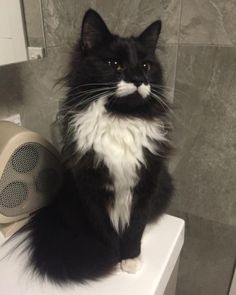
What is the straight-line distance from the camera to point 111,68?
676mm

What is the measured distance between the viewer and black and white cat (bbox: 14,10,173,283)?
688 mm

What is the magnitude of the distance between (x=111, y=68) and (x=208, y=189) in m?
0.70

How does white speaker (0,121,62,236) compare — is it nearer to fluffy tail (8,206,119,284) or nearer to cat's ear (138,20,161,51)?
fluffy tail (8,206,119,284)

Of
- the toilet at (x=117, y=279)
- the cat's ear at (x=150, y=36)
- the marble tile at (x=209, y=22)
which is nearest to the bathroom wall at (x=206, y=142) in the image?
the marble tile at (x=209, y=22)

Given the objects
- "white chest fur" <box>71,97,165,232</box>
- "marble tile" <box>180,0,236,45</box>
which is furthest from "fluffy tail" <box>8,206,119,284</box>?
"marble tile" <box>180,0,236,45</box>

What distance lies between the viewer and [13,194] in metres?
0.80

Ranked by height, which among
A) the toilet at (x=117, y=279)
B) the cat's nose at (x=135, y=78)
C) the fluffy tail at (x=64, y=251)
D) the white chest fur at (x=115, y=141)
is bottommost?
the toilet at (x=117, y=279)

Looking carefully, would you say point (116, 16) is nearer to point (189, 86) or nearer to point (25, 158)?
point (189, 86)

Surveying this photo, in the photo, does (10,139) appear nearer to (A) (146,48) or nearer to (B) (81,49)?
(B) (81,49)

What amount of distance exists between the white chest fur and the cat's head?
1.0 inches

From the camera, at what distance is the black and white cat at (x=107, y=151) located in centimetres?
69

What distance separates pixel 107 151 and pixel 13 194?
0.30m

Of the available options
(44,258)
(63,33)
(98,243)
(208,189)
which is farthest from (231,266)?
(63,33)

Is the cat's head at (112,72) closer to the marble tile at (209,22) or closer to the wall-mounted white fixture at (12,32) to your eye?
the wall-mounted white fixture at (12,32)
